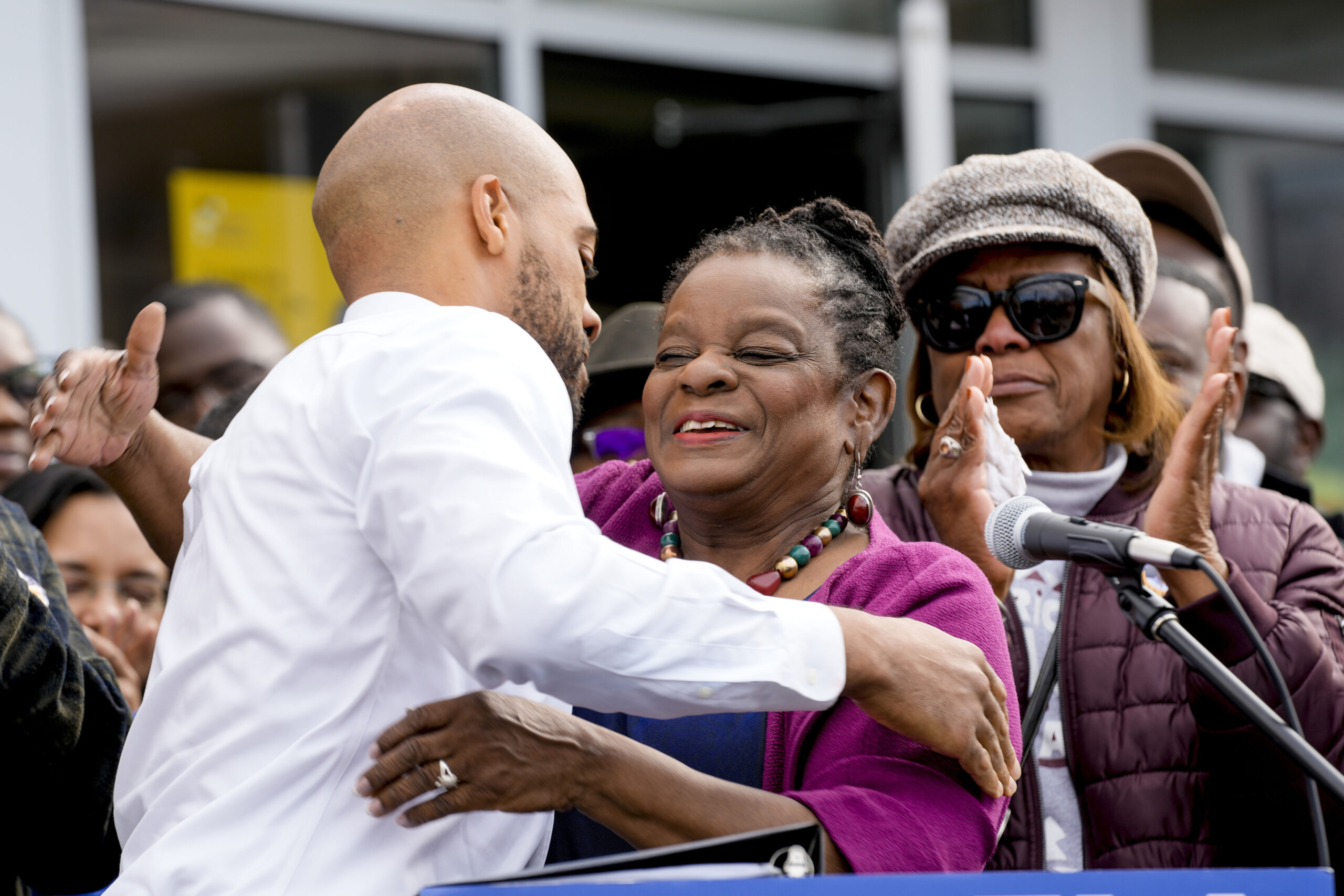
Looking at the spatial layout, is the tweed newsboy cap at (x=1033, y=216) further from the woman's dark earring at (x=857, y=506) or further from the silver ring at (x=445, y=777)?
the silver ring at (x=445, y=777)

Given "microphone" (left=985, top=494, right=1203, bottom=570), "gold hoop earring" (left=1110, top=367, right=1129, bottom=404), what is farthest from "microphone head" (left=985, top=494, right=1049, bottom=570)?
"gold hoop earring" (left=1110, top=367, right=1129, bottom=404)

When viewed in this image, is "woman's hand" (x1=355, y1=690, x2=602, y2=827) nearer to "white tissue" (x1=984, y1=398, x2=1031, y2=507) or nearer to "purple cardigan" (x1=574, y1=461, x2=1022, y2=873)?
"purple cardigan" (x1=574, y1=461, x2=1022, y2=873)

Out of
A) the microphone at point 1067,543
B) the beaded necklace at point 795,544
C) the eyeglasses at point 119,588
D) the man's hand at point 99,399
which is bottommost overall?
the eyeglasses at point 119,588

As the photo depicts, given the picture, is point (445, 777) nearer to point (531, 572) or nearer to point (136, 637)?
point (531, 572)

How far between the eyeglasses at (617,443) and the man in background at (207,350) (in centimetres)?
134

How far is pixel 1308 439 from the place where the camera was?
200 inches

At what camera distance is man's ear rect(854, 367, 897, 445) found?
2.48 meters

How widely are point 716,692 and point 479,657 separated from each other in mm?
281

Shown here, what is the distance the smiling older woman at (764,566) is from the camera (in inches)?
73.7

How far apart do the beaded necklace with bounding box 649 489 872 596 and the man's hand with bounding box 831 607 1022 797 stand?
408 millimetres

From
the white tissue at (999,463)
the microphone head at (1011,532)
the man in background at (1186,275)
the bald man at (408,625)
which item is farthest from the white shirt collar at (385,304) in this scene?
the man in background at (1186,275)

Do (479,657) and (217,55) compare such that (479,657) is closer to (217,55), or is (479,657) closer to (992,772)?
(992,772)

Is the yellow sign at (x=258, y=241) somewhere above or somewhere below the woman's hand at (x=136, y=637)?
above

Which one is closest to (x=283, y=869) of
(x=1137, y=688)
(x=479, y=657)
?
(x=479, y=657)
